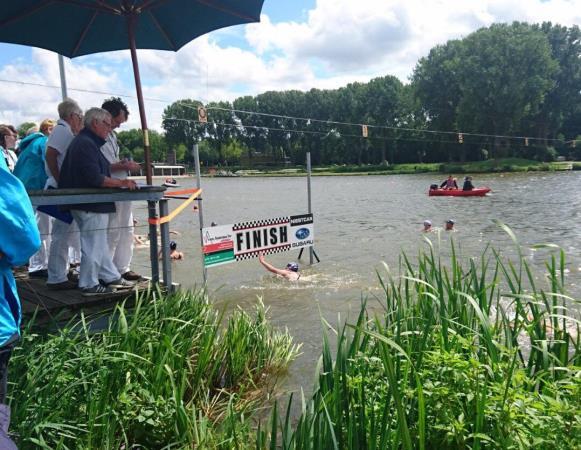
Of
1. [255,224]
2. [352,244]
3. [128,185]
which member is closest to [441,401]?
[128,185]

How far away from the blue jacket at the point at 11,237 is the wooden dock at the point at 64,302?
1.94 meters

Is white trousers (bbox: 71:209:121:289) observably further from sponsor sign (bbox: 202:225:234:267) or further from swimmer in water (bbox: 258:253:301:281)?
swimmer in water (bbox: 258:253:301:281)

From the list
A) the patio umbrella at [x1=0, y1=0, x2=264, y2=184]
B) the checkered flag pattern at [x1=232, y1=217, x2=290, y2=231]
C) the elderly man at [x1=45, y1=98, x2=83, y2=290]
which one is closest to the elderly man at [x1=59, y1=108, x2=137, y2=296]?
the elderly man at [x1=45, y1=98, x2=83, y2=290]

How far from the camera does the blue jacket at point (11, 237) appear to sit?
201cm

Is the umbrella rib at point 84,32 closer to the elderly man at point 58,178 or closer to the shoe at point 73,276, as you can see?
the elderly man at point 58,178

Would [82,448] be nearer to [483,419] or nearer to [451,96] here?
[483,419]

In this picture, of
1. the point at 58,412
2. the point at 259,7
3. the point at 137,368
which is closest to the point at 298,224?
the point at 259,7

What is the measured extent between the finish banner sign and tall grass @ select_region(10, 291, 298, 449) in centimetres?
239

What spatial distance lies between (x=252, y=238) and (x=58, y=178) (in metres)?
3.05

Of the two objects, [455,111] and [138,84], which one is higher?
[455,111]

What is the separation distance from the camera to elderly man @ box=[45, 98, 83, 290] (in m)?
5.00

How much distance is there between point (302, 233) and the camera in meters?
8.66

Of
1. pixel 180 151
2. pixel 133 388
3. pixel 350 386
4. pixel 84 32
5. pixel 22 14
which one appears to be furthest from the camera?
pixel 180 151

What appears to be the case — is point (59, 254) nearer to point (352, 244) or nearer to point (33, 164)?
point (33, 164)
